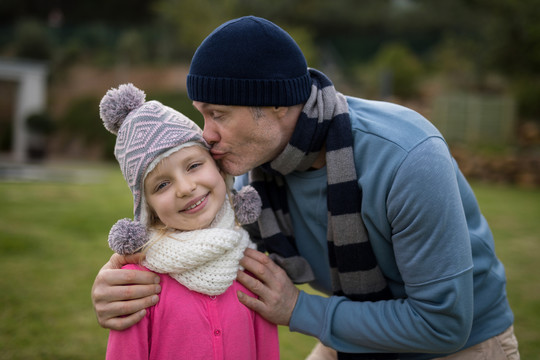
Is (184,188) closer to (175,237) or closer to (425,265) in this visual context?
(175,237)

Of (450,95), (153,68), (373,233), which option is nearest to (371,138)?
(373,233)

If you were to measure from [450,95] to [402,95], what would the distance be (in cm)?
328

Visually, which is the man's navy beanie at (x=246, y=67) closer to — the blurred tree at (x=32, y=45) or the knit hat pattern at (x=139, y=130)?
the knit hat pattern at (x=139, y=130)

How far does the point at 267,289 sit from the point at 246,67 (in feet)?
2.43

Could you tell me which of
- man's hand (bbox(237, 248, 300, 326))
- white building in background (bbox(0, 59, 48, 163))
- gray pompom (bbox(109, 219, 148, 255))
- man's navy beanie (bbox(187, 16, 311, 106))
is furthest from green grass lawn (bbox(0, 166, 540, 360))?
white building in background (bbox(0, 59, 48, 163))

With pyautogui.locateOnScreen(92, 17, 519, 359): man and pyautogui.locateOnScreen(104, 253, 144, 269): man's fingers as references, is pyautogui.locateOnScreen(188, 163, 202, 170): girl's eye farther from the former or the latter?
pyautogui.locateOnScreen(104, 253, 144, 269): man's fingers

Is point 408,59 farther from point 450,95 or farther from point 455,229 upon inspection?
point 455,229

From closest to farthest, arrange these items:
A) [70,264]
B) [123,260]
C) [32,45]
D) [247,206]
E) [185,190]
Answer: [185,190] < [123,260] < [247,206] < [70,264] < [32,45]

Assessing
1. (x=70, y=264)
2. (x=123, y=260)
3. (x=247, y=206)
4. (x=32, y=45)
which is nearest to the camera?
(x=123, y=260)

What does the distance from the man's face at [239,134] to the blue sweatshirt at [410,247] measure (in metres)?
0.21

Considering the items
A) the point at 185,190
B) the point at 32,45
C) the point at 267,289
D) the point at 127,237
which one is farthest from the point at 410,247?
the point at 32,45

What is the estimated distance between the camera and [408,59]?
18.1 m

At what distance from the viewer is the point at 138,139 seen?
5.06 ft

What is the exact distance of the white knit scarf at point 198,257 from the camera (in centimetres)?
154
